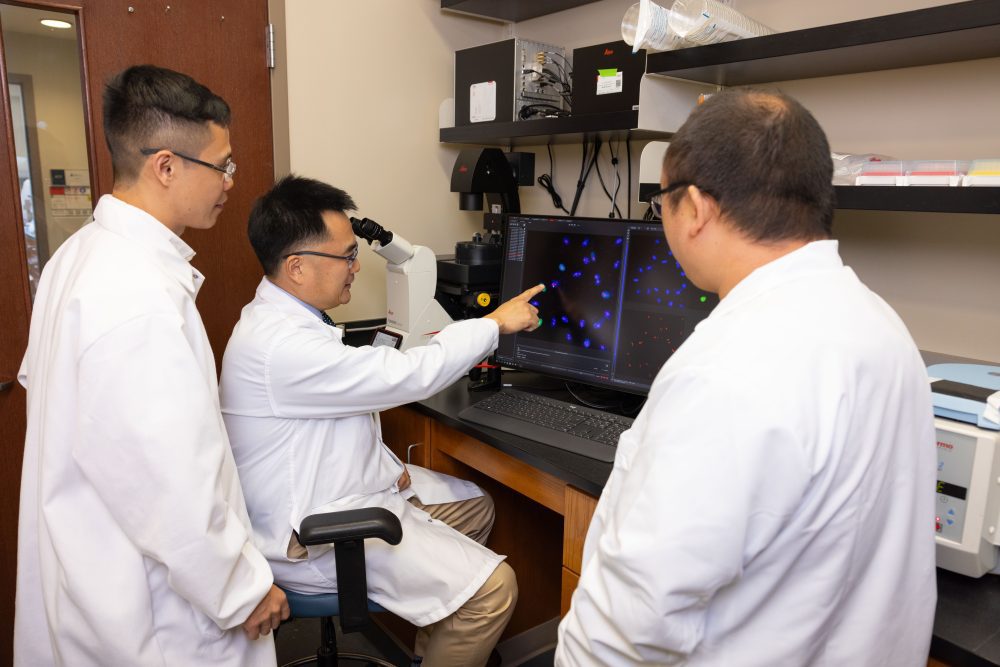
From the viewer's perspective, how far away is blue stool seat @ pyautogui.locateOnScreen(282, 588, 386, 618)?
153 cm

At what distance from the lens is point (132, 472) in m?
1.13

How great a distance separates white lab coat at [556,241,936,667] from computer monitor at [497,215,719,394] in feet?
2.55

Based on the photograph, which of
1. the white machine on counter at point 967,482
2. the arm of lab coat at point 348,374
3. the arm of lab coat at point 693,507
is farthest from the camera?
the arm of lab coat at point 348,374

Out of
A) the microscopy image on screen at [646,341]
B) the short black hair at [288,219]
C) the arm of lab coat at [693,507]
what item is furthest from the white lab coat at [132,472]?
the microscopy image on screen at [646,341]

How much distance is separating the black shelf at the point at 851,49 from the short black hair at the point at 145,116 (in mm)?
1072

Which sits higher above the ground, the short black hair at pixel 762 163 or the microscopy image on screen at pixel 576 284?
the short black hair at pixel 762 163

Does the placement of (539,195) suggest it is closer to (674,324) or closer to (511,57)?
(511,57)

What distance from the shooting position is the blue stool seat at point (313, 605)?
153 cm

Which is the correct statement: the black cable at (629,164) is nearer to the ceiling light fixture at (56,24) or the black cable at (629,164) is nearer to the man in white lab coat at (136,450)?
the man in white lab coat at (136,450)

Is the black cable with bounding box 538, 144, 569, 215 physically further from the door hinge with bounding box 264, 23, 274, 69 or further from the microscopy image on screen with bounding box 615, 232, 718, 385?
the door hinge with bounding box 264, 23, 274, 69

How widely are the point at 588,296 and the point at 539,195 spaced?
915 mm

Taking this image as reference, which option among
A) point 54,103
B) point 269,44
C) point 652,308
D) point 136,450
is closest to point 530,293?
point 652,308

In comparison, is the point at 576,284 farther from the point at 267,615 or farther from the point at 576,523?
the point at 267,615

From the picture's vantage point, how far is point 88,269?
1194mm
